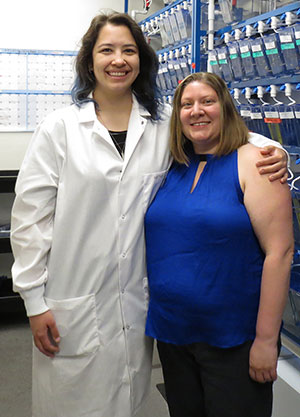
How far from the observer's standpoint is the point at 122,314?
5.18 ft

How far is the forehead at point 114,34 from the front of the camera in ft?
5.08

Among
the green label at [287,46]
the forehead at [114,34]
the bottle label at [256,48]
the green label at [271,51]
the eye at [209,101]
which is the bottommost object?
the eye at [209,101]

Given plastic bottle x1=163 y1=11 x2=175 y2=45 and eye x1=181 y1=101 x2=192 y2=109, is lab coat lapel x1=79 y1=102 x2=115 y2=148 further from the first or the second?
plastic bottle x1=163 y1=11 x2=175 y2=45

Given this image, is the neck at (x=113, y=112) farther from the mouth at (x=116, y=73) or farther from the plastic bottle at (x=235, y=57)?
the plastic bottle at (x=235, y=57)

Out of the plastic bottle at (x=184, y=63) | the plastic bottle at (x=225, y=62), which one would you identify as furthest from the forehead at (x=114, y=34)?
the plastic bottle at (x=184, y=63)

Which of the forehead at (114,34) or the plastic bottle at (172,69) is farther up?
the forehead at (114,34)

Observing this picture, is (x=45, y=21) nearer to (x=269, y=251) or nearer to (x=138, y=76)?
(x=138, y=76)

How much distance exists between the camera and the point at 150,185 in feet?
5.14

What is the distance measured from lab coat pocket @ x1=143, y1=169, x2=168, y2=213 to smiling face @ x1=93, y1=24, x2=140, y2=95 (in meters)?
0.31

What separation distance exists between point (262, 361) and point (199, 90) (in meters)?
0.87

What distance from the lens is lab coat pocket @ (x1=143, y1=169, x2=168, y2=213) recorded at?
1559 mm

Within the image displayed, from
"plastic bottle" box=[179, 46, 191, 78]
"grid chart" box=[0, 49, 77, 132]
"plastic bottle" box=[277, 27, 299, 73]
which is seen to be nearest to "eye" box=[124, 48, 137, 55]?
"plastic bottle" box=[277, 27, 299, 73]

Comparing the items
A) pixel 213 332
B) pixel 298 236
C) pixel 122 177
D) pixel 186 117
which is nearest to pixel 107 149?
pixel 122 177

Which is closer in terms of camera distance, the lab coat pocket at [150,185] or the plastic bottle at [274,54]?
the lab coat pocket at [150,185]
